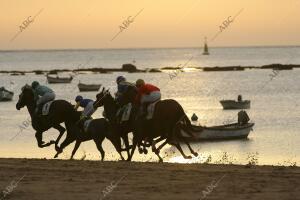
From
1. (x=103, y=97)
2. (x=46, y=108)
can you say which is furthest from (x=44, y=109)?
(x=103, y=97)

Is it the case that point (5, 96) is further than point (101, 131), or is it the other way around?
point (5, 96)

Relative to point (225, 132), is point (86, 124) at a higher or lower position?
lower

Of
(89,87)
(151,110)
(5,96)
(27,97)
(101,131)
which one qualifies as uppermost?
(89,87)

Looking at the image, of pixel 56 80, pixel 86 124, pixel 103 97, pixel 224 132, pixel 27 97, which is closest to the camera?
pixel 103 97

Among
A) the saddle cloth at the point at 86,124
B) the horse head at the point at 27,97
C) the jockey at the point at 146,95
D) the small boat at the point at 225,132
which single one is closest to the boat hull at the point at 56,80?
the small boat at the point at 225,132

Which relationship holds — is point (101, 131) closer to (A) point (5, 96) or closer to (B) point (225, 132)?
(B) point (225, 132)

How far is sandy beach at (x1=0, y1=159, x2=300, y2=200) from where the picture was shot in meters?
16.5

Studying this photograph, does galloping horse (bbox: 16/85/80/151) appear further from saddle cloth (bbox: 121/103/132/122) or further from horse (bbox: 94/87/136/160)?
saddle cloth (bbox: 121/103/132/122)

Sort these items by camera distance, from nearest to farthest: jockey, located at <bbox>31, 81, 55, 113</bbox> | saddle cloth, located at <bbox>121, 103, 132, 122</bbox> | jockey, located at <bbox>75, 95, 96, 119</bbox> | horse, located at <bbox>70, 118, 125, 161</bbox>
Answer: saddle cloth, located at <bbox>121, 103, 132, 122</bbox> < horse, located at <bbox>70, 118, 125, 161</bbox> < jockey, located at <bbox>75, 95, 96, 119</bbox> < jockey, located at <bbox>31, 81, 55, 113</bbox>

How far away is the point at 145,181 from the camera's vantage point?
1838 cm

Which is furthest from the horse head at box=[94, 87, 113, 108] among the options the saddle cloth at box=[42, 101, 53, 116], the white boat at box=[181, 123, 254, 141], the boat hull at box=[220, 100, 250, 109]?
the boat hull at box=[220, 100, 250, 109]

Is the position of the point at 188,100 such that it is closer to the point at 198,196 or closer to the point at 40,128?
the point at 40,128

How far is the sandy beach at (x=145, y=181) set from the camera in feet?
54.0

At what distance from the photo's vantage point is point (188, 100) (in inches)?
3848
